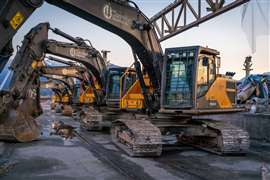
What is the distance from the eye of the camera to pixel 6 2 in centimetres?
567

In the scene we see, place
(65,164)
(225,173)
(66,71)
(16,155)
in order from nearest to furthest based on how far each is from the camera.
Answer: (225,173) < (65,164) < (16,155) < (66,71)

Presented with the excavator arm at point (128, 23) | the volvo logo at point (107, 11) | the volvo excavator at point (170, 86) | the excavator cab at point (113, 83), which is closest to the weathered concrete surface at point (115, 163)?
the volvo excavator at point (170, 86)

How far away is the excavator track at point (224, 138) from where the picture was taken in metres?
8.83

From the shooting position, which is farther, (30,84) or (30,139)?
(30,84)

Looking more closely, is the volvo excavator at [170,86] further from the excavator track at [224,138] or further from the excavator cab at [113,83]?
the excavator cab at [113,83]

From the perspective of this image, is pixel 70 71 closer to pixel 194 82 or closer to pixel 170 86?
pixel 170 86

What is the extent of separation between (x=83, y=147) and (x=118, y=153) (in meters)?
1.49

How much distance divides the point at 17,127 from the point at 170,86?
15.9 ft

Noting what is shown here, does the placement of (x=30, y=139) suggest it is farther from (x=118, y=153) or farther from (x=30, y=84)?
(x=118, y=153)

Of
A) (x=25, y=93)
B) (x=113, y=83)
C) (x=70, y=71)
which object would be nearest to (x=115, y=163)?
(x=25, y=93)

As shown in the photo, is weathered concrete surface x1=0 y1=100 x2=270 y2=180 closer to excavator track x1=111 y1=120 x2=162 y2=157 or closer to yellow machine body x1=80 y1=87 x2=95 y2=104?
excavator track x1=111 y1=120 x2=162 y2=157

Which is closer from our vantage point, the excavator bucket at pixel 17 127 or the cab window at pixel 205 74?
the cab window at pixel 205 74

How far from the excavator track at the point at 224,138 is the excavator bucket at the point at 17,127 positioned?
208 inches

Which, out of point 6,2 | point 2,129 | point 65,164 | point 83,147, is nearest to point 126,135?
point 83,147
